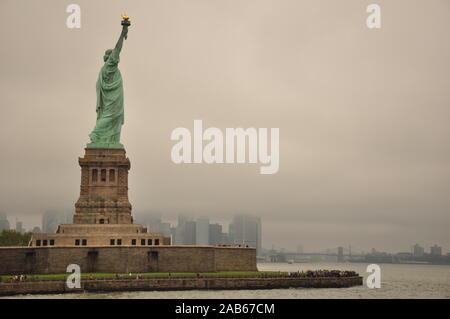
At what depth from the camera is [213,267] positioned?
76250 mm

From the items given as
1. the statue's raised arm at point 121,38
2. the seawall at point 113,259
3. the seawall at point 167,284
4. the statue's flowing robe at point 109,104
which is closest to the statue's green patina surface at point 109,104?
the statue's flowing robe at point 109,104

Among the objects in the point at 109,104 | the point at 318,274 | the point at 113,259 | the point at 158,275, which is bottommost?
the point at 318,274

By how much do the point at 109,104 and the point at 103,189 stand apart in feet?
36.1

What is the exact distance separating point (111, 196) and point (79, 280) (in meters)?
16.9

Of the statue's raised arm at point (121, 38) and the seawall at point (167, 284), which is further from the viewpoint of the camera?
the statue's raised arm at point (121, 38)

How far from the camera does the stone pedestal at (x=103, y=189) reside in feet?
268

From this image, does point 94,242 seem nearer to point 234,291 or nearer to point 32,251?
point 32,251

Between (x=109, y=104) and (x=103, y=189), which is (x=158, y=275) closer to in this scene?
(x=103, y=189)

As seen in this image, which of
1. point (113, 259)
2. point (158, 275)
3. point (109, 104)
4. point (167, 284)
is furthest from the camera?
point (109, 104)

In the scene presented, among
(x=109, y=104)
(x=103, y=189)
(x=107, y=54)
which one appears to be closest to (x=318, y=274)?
(x=103, y=189)

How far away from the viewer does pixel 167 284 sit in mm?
70312

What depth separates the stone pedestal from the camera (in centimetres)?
8181

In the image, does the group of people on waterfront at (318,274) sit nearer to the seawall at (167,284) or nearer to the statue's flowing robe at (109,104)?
the seawall at (167,284)
